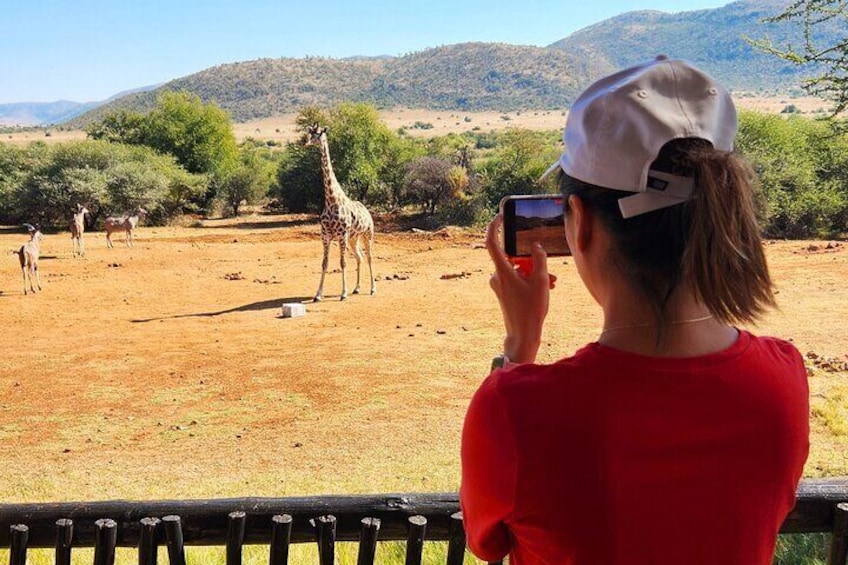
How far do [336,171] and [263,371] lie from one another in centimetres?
2375

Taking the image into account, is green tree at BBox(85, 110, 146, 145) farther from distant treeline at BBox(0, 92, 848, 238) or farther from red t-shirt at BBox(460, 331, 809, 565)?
red t-shirt at BBox(460, 331, 809, 565)

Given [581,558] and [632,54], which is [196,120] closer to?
[581,558]

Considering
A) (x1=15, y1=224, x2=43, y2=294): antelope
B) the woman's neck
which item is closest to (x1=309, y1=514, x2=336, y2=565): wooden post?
the woman's neck

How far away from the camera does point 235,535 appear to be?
7.78 ft

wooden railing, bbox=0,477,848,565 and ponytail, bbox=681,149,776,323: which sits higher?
ponytail, bbox=681,149,776,323

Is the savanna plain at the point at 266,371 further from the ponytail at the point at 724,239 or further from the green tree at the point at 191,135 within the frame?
the green tree at the point at 191,135

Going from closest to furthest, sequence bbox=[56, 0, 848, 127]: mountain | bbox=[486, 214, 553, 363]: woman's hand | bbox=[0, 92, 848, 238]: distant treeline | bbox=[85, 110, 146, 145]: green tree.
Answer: bbox=[486, 214, 553, 363]: woman's hand → bbox=[0, 92, 848, 238]: distant treeline → bbox=[85, 110, 146, 145]: green tree → bbox=[56, 0, 848, 127]: mountain

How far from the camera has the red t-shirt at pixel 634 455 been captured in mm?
995

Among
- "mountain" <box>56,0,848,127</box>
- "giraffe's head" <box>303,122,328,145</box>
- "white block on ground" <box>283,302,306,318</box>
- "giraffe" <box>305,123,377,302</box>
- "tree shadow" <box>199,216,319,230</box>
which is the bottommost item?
"white block on ground" <box>283,302,306,318</box>

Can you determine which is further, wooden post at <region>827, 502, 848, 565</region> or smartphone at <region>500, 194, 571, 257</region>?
wooden post at <region>827, 502, 848, 565</region>

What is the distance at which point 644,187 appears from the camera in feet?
3.38

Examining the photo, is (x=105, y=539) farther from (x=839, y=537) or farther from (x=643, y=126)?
(x=839, y=537)

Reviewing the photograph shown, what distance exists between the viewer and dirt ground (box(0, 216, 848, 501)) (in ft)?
19.7

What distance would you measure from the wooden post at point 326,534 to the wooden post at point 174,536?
42 centimetres
